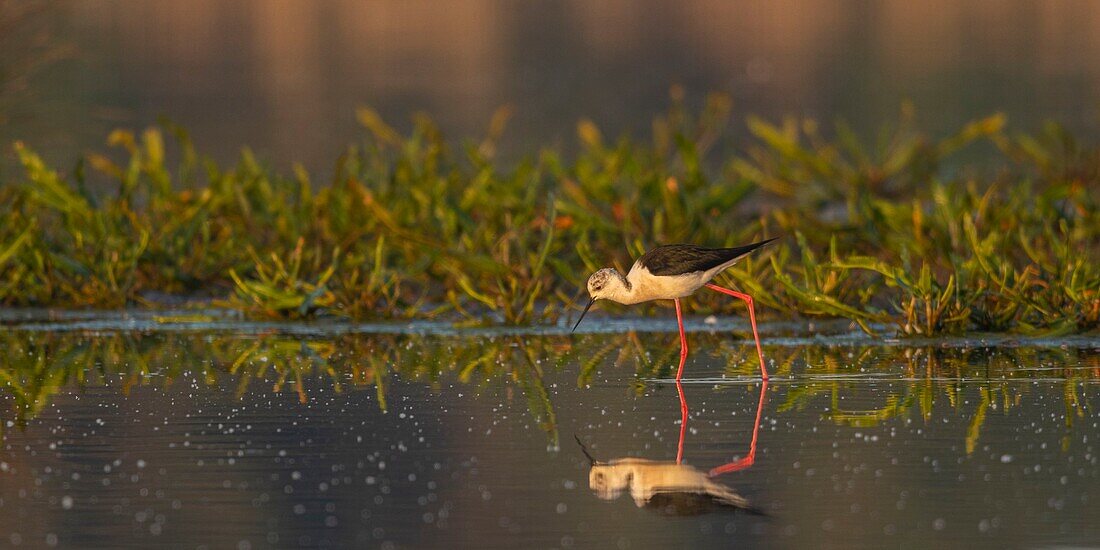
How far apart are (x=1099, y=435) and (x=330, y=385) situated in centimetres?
353

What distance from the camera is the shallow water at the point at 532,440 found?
695cm

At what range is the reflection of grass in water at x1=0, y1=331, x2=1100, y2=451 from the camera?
379 inches

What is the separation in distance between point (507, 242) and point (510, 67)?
28.4 meters

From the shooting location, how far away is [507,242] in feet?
42.3

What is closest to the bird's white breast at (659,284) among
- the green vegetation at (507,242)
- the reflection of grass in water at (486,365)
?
the reflection of grass in water at (486,365)

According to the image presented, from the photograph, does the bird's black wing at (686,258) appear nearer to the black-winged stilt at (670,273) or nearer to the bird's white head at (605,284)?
the black-winged stilt at (670,273)

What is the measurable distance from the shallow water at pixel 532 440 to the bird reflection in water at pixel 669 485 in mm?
21

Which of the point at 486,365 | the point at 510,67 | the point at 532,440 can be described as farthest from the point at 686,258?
the point at 510,67

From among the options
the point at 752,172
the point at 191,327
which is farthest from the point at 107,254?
the point at 752,172

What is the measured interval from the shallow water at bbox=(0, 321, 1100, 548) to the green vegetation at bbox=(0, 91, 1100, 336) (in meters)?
0.38

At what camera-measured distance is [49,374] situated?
10.8 metres

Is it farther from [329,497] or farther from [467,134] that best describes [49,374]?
[467,134]

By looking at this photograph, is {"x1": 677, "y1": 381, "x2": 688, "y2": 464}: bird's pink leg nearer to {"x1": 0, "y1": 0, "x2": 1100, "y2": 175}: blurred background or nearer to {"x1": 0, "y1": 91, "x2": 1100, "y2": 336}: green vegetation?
{"x1": 0, "y1": 91, "x2": 1100, "y2": 336}: green vegetation

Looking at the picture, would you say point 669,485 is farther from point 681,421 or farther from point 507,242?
point 507,242
